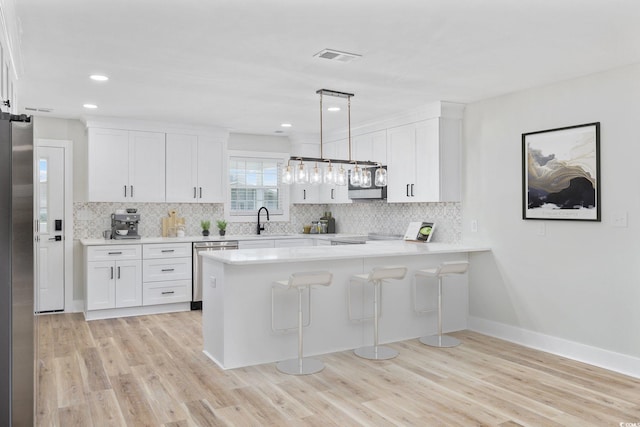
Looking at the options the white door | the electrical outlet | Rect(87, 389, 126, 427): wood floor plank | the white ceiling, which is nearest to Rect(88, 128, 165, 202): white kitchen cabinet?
the white door

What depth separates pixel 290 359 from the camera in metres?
4.28

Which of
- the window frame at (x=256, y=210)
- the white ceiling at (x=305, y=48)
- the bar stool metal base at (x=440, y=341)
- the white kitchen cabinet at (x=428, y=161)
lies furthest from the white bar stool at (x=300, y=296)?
the window frame at (x=256, y=210)

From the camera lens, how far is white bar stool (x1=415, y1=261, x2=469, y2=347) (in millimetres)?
4648

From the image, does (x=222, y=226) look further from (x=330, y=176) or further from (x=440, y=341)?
(x=440, y=341)

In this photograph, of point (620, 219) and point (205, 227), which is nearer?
point (620, 219)

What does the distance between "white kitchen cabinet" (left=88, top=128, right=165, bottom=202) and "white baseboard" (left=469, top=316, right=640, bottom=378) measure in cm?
423

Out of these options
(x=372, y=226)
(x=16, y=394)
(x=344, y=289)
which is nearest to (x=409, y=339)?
(x=344, y=289)

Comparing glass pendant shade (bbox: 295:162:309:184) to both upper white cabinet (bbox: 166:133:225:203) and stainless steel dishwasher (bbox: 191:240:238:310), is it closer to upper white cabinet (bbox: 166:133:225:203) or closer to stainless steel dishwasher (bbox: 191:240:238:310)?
stainless steel dishwasher (bbox: 191:240:238:310)

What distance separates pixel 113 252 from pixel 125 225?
1.59ft

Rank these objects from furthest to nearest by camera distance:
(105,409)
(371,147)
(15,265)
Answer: (371,147) → (105,409) → (15,265)

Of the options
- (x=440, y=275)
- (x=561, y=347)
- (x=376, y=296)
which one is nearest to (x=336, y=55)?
(x=376, y=296)

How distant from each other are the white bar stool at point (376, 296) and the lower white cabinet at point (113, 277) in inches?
117

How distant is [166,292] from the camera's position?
621cm

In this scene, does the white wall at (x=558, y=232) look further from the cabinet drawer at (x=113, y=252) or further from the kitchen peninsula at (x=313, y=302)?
the cabinet drawer at (x=113, y=252)
